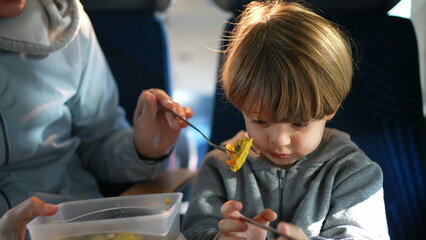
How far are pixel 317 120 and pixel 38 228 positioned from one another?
582 mm

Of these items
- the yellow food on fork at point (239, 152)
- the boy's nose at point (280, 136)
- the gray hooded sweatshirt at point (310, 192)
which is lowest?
the gray hooded sweatshirt at point (310, 192)

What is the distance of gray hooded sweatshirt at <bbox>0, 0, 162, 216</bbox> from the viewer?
1.19m

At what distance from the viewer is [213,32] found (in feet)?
11.8

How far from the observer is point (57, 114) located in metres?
1.29

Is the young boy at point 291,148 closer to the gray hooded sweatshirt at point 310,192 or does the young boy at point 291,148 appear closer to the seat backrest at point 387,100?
the gray hooded sweatshirt at point 310,192

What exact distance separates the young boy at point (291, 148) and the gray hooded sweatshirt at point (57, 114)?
0.35 meters

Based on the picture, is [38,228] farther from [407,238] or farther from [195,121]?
[195,121]

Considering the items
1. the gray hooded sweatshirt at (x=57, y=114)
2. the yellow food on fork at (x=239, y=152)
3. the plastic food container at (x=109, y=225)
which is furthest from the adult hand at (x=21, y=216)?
the yellow food on fork at (x=239, y=152)

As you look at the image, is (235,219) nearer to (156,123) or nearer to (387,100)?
(156,123)

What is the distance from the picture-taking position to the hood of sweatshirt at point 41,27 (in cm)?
114

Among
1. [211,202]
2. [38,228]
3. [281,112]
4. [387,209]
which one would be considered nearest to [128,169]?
[211,202]

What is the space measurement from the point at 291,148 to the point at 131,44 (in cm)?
82

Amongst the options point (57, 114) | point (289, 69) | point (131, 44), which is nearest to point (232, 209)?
point (289, 69)

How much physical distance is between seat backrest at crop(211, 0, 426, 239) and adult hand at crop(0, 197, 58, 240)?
78cm
